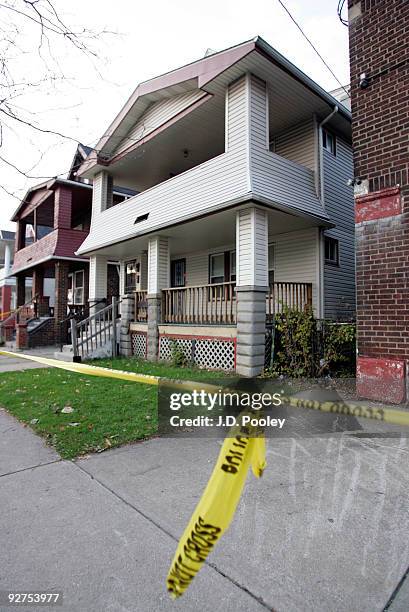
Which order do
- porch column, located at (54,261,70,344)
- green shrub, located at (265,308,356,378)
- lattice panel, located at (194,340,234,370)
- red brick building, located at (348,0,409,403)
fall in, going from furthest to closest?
porch column, located at (54,261,70,344) → lattice panel, located at (194,340,234,370) → green shrub, located at (265,308,356,378) → red brick building, located at (348,0,409,403)

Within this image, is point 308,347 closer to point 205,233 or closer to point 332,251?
point 332,251

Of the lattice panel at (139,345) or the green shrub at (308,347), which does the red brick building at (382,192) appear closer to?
the green shrub at (308,347)

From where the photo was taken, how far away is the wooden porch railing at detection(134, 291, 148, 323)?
12198 millimetres

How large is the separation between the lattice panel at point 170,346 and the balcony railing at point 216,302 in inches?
20.4

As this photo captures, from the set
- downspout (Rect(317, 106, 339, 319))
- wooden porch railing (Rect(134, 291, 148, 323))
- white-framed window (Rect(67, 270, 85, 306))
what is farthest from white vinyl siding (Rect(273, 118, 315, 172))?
white-framed window (Rect(67, 270, 85, 306))

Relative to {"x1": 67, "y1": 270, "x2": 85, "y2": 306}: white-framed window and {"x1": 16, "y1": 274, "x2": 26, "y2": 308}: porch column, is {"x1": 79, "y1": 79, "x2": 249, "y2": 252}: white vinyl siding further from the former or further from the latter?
{"x1": 16, "y1": 274, "x2": 26, "y2": 308}: porch column

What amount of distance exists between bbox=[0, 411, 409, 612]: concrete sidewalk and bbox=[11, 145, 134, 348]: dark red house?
1321 cm

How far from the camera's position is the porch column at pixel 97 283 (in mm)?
14539

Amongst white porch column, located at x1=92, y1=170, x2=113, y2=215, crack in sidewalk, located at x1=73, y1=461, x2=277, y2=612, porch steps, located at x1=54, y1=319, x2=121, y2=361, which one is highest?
white porch column, located at x1=92, y1=170, x2=113, y2=215

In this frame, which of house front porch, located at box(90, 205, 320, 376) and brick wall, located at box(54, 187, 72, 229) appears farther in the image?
brick wall, located at box(54, 187, 72, 229)

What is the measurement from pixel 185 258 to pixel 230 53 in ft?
25.4

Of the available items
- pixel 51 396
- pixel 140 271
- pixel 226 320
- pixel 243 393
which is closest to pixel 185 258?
pixel 140 271

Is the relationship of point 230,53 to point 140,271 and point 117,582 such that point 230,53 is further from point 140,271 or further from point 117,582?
point 117,582

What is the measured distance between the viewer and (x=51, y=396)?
6.59 metres
